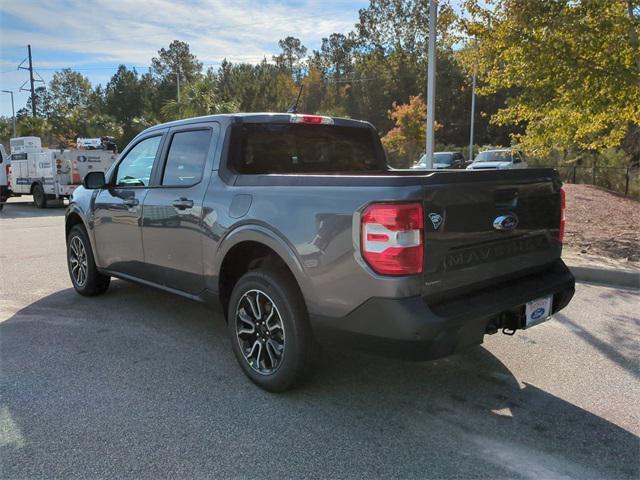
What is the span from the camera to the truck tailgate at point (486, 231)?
9.37 ft

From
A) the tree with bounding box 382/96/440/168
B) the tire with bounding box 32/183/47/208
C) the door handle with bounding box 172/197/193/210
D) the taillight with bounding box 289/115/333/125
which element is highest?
the tree with bounding box 382/96/440/168

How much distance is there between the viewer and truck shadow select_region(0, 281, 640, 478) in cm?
269

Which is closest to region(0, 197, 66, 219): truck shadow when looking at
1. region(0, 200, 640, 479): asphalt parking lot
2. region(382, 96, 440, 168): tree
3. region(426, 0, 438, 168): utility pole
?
region(426, 0, 438, 168): utility pole

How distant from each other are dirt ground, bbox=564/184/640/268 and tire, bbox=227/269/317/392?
5765 mm

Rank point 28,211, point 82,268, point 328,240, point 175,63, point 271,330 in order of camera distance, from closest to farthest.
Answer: point 328,240, point 271,330, point 82,268, point 28,211, point 175,63

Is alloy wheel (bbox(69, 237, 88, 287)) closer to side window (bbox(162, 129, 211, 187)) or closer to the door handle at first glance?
side window (bbox(162, 129, 211, 187))

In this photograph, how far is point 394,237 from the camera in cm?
273

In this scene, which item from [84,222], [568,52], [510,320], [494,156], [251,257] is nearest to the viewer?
[510,320]

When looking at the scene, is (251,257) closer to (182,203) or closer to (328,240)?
(182,203)

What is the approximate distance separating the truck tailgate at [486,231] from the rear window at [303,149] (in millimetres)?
1693

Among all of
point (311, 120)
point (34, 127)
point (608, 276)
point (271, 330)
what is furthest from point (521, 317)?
point (34, 127)

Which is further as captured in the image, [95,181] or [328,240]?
[95,181]

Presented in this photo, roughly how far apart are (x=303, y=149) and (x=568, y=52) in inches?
223

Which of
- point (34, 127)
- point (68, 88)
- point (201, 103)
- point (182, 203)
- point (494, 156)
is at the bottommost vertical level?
point (182, 203)
